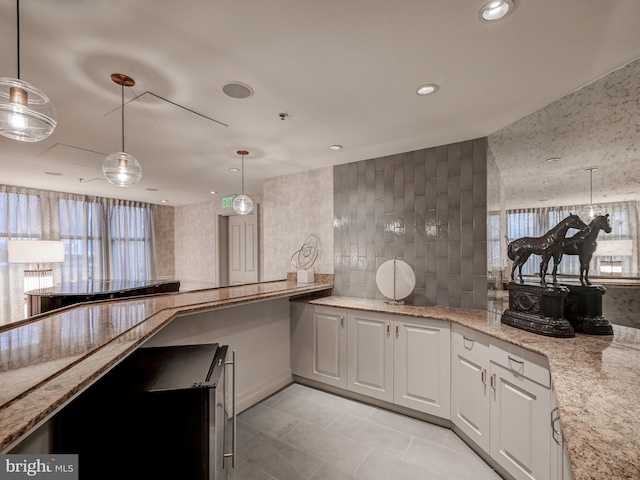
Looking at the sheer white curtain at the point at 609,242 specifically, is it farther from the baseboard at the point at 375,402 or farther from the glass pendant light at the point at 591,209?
the baseboard at the point at 375,402

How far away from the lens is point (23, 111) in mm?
1218

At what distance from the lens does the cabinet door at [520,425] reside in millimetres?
1476

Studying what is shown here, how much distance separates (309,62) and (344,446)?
8.13 ft

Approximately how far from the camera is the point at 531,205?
7.32ft

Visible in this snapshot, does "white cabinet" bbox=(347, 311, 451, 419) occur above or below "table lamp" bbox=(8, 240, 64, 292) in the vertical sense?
below

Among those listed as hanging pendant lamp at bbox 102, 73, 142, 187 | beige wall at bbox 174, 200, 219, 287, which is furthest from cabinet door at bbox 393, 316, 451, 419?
beige wall at bbox 174, 200, 219, 287

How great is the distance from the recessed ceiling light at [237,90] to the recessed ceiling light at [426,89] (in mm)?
1068

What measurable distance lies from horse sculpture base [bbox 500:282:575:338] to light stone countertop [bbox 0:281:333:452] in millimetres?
1977

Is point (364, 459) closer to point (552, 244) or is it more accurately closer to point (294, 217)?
point (552, 244)

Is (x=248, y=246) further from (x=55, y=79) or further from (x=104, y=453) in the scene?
(x=104, y=453)

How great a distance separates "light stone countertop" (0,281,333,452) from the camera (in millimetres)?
639

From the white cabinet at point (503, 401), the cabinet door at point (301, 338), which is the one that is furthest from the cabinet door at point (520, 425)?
the cabinet door at point (301, 338)

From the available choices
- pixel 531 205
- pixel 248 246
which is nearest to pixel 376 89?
pixel 531 205

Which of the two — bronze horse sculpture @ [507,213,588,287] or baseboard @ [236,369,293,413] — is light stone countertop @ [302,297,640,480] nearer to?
bronze horse sculpture @ [507,213,588,287]
